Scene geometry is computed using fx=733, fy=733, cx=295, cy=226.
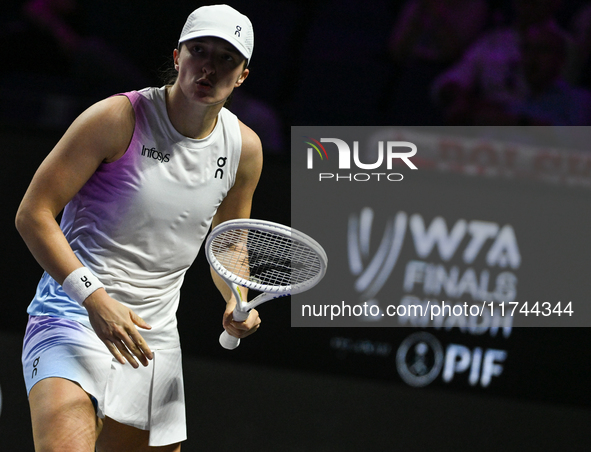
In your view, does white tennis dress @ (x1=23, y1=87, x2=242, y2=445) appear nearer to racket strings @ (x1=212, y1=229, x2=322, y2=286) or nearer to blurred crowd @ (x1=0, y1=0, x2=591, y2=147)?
racket strings @ (x1=212, y1=229, x2=322, y2=286)

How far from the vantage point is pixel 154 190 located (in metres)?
1.96

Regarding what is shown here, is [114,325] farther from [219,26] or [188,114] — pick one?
[219,26]

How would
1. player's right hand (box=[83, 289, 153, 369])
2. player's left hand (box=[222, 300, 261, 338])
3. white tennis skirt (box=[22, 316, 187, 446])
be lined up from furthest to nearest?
1. player's left hand (box=[222, 300, 261, 338])
2. white tennis skirt (box=[22, 316, 187, 446])
3. player's right hand (box=[83, 289, 153, 369])

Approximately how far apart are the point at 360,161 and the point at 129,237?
192 centimetres

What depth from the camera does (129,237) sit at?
197 centimetres

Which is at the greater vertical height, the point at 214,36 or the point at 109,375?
the point at 214,36

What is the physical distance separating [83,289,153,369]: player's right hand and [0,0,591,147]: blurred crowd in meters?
2.36

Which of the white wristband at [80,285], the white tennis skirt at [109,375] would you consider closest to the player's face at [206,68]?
the white wristband at [80,285]

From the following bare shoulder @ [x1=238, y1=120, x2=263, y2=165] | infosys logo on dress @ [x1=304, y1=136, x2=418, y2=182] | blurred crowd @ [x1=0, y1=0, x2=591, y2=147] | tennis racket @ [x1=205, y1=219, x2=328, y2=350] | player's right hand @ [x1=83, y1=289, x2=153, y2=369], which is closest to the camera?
player's right hand @ [x1=83, y1=289, x2=153, y2=369]

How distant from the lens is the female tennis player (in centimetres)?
175

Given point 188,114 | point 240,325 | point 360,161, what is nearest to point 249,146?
point 188,114

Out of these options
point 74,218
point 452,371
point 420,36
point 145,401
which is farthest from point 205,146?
point 420,36

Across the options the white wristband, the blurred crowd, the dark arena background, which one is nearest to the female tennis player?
the white wristband

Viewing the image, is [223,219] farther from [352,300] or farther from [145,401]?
[352,300]
